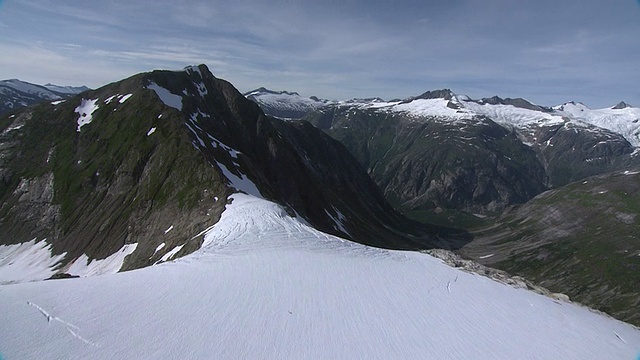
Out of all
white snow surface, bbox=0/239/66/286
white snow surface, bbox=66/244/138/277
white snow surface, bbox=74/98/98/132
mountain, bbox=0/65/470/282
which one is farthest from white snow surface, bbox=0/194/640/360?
white snow surface, bbox=74/98/98/132

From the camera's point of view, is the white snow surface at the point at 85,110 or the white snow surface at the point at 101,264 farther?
the white snow surface at the point at 85,110

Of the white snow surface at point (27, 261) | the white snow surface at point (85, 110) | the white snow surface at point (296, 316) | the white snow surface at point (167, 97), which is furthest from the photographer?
the white snow surface at point (85, 110)

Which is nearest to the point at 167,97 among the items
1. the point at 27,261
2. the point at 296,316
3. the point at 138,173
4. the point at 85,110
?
the point at 138,173

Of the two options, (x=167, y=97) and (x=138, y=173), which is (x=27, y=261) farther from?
(x=167, y=97)

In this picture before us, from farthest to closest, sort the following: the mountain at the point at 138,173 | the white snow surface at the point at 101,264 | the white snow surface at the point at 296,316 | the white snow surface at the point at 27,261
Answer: the white snow surface at the point at 27,261
the mountain at the point at 138,173
the white snow surface at the point at 101,264
the white snow surface at the point at 296,316

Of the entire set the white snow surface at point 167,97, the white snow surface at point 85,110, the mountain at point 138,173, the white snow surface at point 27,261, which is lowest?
the white snow surface at point 27,261

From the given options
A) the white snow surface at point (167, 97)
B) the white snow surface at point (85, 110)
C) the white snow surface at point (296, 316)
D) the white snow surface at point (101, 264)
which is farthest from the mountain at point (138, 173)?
the white snow surface at point (296, 316)

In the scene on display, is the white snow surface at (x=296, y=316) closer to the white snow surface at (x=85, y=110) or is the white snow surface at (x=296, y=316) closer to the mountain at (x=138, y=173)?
the mountain at (x=138, y=173)

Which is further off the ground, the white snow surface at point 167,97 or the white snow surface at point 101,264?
the white snow surface at point 167,97
